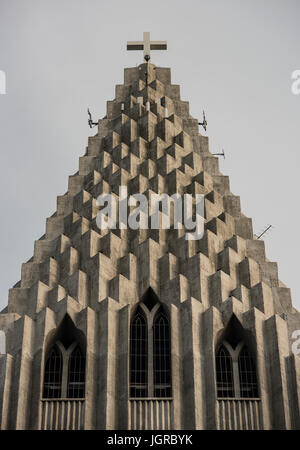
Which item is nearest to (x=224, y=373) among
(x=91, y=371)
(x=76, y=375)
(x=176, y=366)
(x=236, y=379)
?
(x=236, y=379)

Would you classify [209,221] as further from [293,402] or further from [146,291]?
[293,402]

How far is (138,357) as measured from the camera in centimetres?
5634

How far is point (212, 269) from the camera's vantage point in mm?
59719

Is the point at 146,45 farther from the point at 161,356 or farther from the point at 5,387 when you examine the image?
the point at 5,387

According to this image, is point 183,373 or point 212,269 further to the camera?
point 212,269

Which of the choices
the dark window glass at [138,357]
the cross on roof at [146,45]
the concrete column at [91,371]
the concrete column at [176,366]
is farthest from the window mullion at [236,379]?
the cross on roof at [146,45]

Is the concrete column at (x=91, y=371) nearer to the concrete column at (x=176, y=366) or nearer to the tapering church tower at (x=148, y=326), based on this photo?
the tapering church tower at (x=148, y=326)

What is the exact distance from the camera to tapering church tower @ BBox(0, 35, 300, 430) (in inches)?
Answer: 2103

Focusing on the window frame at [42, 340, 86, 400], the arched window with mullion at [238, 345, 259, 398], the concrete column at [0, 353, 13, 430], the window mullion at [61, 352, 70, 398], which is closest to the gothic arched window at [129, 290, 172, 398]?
the window frame at [42, 340, 86, 400]

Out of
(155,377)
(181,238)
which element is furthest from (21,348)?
(181,238)

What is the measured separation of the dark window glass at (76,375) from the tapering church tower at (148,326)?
6 cm

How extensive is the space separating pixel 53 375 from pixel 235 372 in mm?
9451
